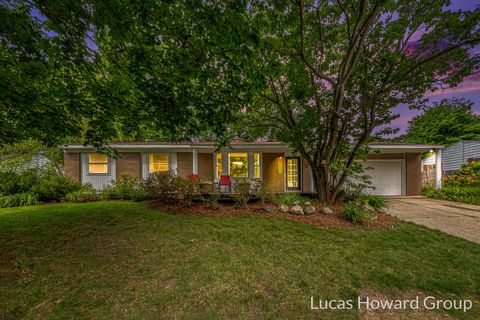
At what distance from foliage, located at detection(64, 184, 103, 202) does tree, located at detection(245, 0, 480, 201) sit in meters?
8.39

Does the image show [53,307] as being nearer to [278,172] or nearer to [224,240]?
[224,240]

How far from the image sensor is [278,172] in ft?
39.9

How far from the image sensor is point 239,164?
1169 centimetres

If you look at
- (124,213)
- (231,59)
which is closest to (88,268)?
(124,213)

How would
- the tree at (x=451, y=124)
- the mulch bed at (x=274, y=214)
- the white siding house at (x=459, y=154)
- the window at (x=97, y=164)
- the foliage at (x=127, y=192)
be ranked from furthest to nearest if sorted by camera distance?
1. the tree at (x=451, y=124)
2. the white siding house at (x=459, y=154)
3. the window at (x=97, y=164)
4. the foliage at (x=127, y=192)
5. the mulch bed at (x=274, y=214)

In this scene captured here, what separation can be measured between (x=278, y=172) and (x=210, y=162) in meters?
4.34

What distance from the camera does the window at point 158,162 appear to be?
11.2 m

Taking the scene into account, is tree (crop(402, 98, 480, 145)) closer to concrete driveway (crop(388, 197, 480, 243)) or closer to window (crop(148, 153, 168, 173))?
concrete driveway (crop(388, 197, 480, 243))

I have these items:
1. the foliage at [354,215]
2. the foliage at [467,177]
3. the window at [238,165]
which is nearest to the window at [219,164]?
the window at [238,165]

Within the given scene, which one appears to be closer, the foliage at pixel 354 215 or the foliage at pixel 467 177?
the foliage at pixel 354 215

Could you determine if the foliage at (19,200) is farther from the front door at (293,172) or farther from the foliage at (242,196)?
the front door at (293,172)

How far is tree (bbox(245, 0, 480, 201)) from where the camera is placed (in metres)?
5.21

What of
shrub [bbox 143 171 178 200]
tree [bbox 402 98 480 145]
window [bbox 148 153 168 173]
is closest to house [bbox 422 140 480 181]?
tree [bbox 402 98 480 145]

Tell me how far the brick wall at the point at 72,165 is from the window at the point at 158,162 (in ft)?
12.6
